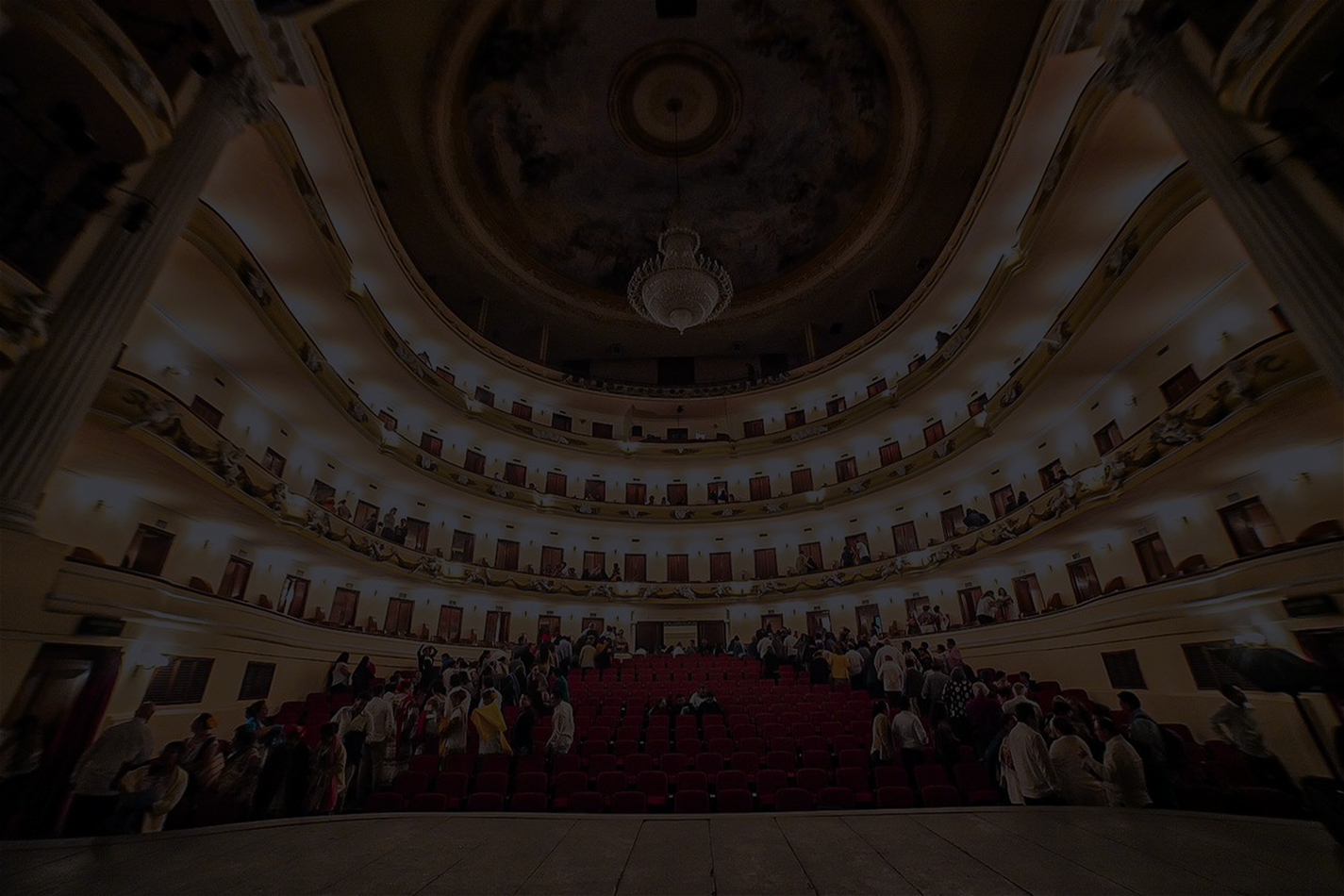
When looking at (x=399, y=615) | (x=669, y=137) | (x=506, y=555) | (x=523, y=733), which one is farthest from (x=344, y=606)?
(x=669, y=137)

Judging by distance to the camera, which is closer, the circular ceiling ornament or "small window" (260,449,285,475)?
"small window" (260,449,285,475)

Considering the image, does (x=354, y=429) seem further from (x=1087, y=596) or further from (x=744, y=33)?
(x=1087, y=596)

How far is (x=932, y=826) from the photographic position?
4.21 m

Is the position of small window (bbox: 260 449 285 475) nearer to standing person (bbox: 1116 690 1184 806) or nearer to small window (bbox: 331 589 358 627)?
small window (bbox: 331 589 358 627)

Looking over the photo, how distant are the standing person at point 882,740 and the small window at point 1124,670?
7.65m

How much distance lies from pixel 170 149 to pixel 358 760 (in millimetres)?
7132

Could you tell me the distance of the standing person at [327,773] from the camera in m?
5.16

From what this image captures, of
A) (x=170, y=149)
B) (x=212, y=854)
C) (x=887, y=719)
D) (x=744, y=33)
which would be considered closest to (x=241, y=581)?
(x=170, y=149)

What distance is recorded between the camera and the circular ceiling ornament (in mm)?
15922

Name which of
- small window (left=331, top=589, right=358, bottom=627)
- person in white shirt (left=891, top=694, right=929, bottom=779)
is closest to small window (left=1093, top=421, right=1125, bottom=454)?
person in white shirt (left=891, top=694, right=929, bottom=779)

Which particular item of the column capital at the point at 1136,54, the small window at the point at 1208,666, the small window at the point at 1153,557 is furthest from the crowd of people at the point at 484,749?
the column capital at the point at 1136,54

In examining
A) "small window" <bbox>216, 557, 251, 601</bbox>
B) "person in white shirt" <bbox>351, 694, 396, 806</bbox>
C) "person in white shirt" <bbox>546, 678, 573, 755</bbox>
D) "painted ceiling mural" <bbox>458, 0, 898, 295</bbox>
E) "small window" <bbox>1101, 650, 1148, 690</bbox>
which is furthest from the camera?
"painted ceiling mural" <bbox>458, 0, 898, 295</bbox>

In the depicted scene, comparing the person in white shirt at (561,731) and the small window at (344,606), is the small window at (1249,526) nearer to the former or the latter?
the person in white shirt at (561,731)

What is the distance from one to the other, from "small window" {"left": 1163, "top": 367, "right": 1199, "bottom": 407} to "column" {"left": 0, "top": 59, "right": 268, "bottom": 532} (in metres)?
15.3
